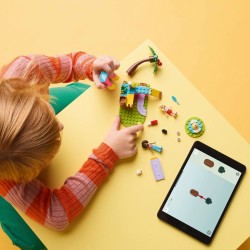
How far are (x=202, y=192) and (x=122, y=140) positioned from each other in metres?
0.21

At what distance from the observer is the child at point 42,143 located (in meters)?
0.70

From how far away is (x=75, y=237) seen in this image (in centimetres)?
80

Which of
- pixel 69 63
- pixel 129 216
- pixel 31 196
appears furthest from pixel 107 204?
pixel 69 63

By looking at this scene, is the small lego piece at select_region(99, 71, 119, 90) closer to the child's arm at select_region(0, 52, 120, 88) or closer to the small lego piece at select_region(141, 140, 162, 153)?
the child's arm at select_region(0, 52, 120, 88)

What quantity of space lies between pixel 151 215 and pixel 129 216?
0.16 ft

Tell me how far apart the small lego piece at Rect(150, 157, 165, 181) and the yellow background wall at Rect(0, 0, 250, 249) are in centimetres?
64

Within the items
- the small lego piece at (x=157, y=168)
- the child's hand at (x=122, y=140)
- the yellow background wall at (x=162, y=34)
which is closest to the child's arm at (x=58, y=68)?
the child's hand at (x=122, y=140)

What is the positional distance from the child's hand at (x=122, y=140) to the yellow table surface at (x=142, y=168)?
0.02m

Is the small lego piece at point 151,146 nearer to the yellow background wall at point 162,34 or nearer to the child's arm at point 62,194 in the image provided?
the child's arm at point 62,194

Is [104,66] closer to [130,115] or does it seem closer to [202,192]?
[130,115]

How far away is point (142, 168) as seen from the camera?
822mm

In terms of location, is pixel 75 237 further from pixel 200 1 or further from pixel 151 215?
pixel 200 1

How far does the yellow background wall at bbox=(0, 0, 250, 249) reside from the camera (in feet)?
4.58

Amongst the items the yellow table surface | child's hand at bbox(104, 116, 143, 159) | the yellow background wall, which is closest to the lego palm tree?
the yellow table surface
